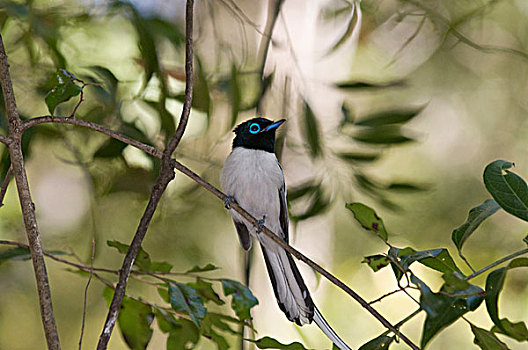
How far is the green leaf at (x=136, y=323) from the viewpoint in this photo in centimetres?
100

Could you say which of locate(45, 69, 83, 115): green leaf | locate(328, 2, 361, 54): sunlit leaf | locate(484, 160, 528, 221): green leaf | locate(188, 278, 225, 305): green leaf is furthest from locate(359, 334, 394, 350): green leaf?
locate(328, 2, 361, 54): sunlit leaf

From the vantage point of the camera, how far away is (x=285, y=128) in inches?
63.3

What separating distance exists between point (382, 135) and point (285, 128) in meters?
0.36

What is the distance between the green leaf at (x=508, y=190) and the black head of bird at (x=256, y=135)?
71 cm

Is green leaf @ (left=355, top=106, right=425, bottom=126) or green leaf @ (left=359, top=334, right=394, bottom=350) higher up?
green leaf @ (left=355, top=106, right=425, bottom=126)

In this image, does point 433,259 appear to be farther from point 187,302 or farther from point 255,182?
point 255,182

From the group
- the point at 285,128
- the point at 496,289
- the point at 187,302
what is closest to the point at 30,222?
the point at 187,302

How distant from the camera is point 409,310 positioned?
1.86 meters

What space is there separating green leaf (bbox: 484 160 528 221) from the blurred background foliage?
0.62m

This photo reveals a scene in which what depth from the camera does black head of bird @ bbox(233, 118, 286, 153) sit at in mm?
1347

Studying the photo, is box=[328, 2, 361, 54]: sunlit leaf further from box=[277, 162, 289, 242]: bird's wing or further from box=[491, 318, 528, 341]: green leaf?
box=[491, 318, 528, 341]: green leaf

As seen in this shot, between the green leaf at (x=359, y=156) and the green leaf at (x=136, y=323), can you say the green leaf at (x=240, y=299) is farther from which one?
the green leaf at (x=359, y=156)

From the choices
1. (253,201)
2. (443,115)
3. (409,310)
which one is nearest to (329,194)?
(253,201)

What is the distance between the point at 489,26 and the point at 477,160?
45 cm
